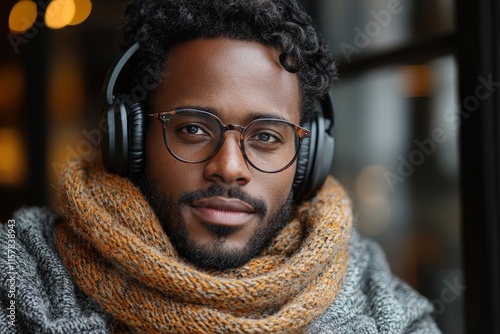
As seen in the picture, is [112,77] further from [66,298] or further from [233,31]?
[66,298]

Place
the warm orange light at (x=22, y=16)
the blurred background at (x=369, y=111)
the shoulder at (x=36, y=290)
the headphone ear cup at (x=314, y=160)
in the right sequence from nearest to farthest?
the shoulder at (x=36, y=290) → the headphone ear cup at (x=314, y=160) → the blurred background at (x=369, y=111) → the warm orange light at (x=22, y=16)

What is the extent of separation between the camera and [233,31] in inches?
55.3

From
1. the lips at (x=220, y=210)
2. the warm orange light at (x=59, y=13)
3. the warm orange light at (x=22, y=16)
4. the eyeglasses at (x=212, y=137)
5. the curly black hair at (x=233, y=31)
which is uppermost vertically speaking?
the warm orange light at (x=59, y=13)

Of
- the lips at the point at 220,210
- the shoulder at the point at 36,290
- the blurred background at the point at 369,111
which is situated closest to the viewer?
the shoulder at the point at 36,290

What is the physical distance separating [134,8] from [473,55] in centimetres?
88

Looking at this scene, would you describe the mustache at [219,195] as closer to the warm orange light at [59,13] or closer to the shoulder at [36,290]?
the shoulder at [36,290]

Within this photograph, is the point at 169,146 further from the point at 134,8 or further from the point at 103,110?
the point at 134,8

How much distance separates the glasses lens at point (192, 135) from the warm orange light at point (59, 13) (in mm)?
1973

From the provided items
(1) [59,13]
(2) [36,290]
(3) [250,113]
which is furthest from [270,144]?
(1) [59,13]

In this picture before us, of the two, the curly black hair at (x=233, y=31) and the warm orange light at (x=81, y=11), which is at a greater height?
the warm orange light at (x=81, y=11)

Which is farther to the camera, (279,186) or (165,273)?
(279,186)

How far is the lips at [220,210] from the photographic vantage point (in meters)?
1.35

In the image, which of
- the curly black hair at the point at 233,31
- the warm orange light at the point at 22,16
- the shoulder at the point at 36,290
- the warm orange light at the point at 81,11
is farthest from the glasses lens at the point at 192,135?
the warm orange light at the point at 81,11

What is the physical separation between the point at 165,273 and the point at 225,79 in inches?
17.0
